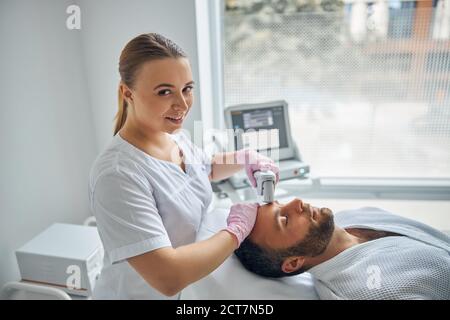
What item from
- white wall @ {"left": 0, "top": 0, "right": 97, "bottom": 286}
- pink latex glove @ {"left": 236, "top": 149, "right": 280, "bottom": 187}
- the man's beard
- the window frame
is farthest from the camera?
the window frame

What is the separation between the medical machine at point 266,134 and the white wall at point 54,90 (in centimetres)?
37

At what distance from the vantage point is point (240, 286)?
0.84m

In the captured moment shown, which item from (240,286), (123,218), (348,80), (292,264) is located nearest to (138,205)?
(123,218)

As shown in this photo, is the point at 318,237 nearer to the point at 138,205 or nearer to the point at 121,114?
the point at 138,205

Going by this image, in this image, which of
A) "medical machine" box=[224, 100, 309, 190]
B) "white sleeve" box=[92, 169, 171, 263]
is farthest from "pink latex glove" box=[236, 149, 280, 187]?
"white sleeve" box=[92, 169, 171, 263]

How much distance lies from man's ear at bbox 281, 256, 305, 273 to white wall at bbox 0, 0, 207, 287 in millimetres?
559

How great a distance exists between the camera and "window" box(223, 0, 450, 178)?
1161 millimetres

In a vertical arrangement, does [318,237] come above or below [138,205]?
below

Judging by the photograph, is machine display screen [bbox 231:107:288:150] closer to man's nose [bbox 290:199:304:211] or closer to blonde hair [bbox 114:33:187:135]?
man's nose [bbox 290:199:304:211]

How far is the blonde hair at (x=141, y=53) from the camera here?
693 millimetres

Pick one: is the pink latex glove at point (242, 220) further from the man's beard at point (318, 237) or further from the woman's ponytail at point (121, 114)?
the woman's ponytail at point (121, 114)

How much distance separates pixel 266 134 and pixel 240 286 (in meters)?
0.64

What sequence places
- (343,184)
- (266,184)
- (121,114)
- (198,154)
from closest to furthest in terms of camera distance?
(121,114) → (266,184) → (198,154) → (343,184)

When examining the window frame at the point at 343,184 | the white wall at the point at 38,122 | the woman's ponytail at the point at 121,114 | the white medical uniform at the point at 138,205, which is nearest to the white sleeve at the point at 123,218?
the white medical uniform at the point at 138,205
